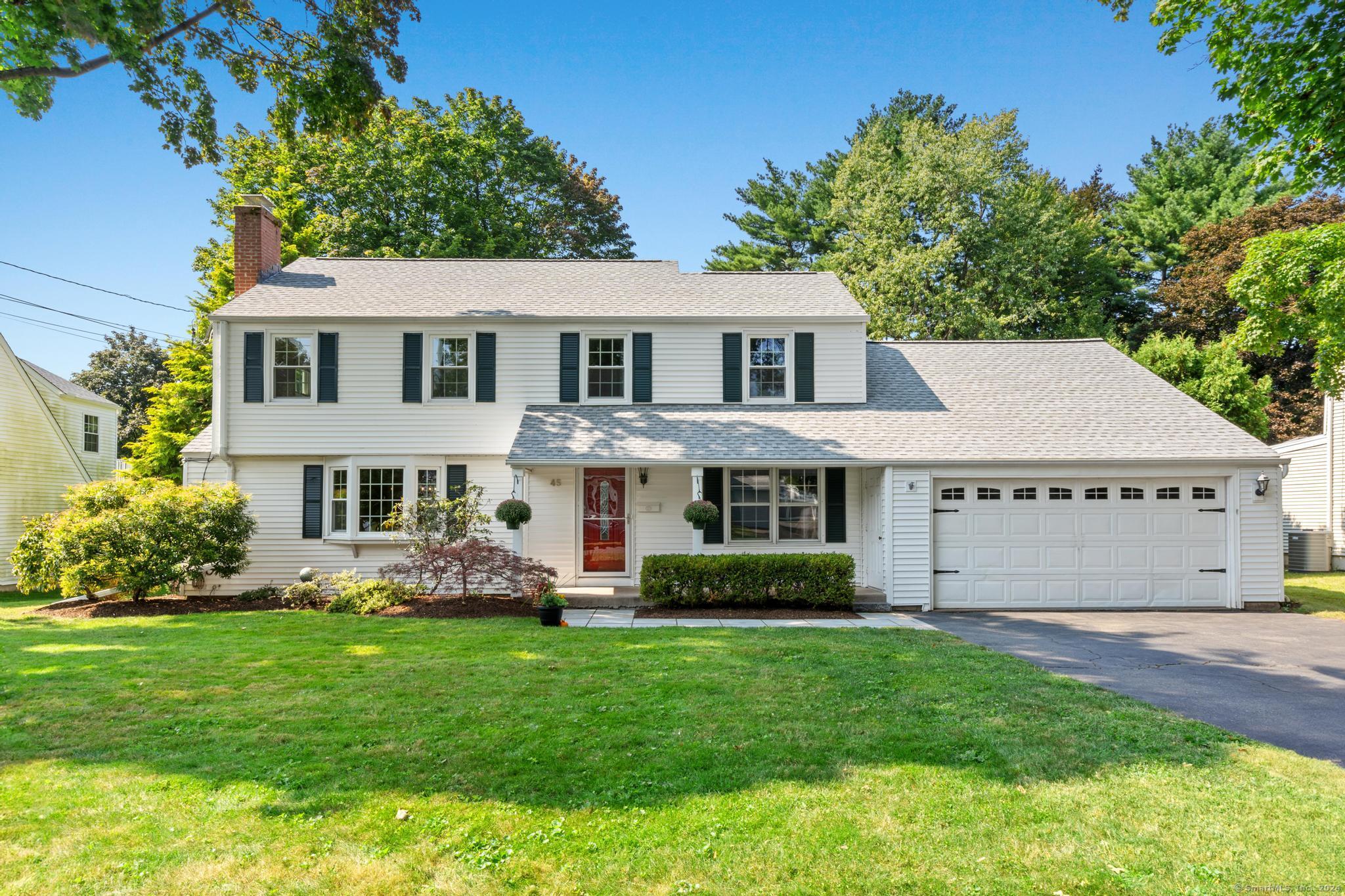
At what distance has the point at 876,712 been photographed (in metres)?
6.07

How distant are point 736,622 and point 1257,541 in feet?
31.1

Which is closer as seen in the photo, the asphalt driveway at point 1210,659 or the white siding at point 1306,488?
→ the asphalt driveway at point 1210,659

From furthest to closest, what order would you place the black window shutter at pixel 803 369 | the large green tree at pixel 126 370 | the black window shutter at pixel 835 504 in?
the large green tree at pixel 126 370, the black window shutter at pixel 803 369, the black window shutter at pixel 835 504

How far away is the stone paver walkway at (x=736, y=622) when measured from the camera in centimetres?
1054

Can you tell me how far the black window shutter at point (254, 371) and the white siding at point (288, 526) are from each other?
125cm

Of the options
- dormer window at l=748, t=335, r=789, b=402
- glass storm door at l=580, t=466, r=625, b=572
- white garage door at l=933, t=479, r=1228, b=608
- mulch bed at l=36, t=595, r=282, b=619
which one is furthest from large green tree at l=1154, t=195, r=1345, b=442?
mulch bed at l=36, t=595, r=282, b=619

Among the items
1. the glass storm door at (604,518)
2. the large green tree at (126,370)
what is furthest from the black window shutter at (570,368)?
the large green tree at (126,370)

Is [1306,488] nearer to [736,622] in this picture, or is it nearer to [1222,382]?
[1222,382]

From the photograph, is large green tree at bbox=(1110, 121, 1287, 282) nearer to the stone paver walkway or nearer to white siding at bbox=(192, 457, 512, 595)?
the stone paver walkway

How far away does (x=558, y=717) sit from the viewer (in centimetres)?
588

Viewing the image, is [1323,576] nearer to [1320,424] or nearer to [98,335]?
[1320,424]

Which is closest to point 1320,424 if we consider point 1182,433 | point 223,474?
point 1182,433

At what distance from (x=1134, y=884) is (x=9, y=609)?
678 inches

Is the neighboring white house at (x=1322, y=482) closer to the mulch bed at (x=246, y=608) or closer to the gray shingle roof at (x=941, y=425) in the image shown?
the gray shingle roof at (x=941, y=425)
